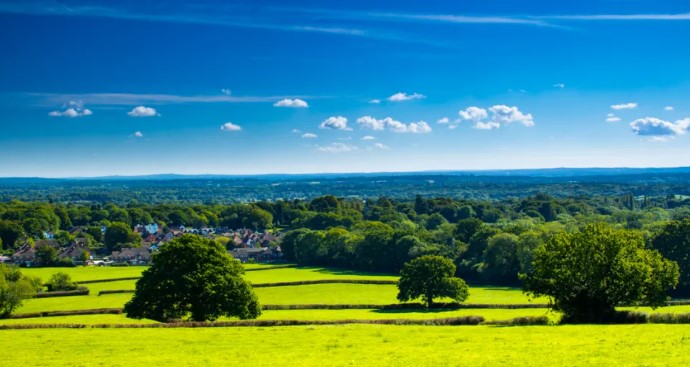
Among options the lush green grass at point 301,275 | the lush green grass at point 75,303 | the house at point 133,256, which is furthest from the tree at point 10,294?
the house at point 133,256

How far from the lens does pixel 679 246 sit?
246 ft

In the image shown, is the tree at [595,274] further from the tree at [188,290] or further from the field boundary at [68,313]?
the field boundary at [68,313]

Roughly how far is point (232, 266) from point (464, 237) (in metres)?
77.8

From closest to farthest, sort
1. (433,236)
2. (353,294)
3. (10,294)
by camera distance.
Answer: (10,294), (353,294), (433,236)

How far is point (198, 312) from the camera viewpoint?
44000 millimetres

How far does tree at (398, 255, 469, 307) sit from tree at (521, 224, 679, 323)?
24169mm

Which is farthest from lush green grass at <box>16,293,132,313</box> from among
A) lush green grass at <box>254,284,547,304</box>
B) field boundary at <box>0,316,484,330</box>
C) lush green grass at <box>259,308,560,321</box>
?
field boundary at <box>0,316,484,330</box>

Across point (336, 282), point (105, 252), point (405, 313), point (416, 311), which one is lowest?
point (105, 252)

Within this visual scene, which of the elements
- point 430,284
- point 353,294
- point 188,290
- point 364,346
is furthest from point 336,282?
point 364,346

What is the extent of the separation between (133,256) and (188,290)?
96787mm

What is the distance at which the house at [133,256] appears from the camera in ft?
431

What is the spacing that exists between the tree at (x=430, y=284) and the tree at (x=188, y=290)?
23172mm

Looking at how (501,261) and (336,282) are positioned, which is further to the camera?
(336,282)

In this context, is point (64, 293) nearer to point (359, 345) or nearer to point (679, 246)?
point (359, 345)
